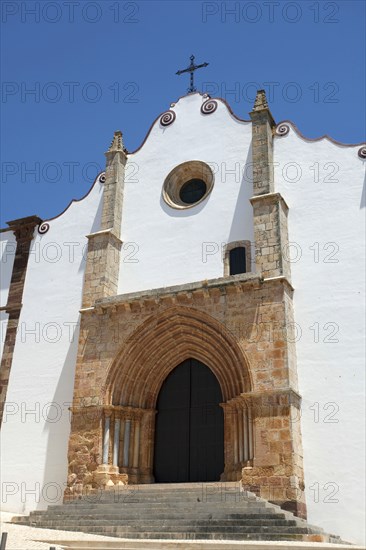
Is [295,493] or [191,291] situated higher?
[191,291]

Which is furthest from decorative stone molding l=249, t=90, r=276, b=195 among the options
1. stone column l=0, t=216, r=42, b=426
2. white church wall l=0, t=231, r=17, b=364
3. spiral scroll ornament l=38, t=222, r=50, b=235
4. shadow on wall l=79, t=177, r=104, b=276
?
white church wall l=0, t=231, r=17, b=364

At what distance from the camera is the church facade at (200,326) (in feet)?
37.8

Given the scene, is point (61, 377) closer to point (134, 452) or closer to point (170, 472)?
point (134, 452)

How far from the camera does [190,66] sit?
17.3m

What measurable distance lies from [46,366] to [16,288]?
9.40 ft

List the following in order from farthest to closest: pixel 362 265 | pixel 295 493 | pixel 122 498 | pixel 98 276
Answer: pixel 98 276
pixel 362 265
pixel 122 498
pixel 295 493

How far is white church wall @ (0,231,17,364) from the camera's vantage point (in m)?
16.5

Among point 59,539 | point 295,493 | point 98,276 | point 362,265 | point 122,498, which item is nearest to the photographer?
point 59,539

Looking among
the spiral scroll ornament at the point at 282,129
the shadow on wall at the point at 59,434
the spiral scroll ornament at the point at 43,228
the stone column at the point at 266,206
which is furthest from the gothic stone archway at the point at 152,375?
the spiral scroll ornament at the point at 43,228

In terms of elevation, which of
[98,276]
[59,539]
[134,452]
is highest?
[98,276]

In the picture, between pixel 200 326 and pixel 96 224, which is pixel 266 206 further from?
pixel 96 224

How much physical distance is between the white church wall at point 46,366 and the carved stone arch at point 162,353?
6.02ft

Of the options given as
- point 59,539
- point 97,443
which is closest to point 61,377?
point 97,443

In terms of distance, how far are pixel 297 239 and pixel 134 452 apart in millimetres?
6163
